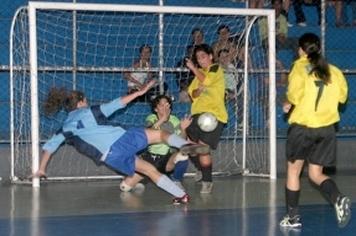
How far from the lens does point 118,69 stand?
499 inches

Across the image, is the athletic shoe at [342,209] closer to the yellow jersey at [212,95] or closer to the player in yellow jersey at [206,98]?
the player in yellow jersey at [206,98]

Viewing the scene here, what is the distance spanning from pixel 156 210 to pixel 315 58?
8.64 ft

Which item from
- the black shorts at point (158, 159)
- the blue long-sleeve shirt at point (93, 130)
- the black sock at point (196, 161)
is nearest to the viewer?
the blue long-sleeve shirt at point (93, 130)

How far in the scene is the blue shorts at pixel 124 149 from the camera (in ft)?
33.7

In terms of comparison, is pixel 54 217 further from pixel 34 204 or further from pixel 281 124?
pixel 281 124

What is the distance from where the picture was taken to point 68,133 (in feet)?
35.0

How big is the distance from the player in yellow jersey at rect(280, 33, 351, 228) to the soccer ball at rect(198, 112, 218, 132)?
2625mm

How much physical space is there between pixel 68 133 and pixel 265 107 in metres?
3.98

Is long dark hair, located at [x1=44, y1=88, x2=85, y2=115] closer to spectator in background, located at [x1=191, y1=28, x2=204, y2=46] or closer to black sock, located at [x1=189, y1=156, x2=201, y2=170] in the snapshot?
black sock, located at [x1=189, y1=156, x2=201, y2=170]

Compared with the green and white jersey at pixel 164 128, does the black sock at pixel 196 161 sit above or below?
below

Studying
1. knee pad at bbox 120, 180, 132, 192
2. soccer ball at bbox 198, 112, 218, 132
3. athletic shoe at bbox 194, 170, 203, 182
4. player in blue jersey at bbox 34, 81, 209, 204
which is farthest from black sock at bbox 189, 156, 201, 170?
player in blue jersey at bbox 34, 81, 209, 204

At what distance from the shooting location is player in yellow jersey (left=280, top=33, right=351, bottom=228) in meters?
8.50

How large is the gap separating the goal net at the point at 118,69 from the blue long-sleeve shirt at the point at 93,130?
122 centimetres

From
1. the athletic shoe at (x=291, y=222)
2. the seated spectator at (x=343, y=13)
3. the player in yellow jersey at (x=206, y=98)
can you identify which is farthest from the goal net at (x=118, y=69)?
the athletic shoe at (x=291, y=222)
